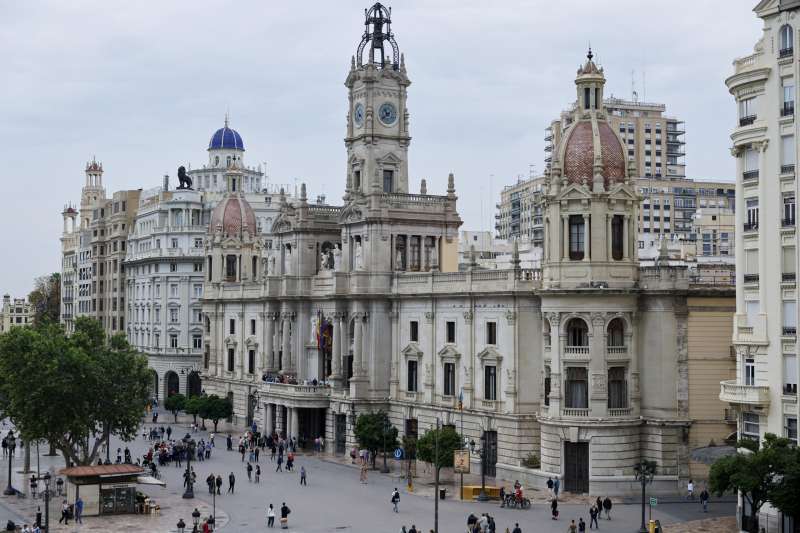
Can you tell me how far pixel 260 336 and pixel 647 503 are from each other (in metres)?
46.1

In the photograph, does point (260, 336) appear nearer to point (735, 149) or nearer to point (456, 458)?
point (456, 458)

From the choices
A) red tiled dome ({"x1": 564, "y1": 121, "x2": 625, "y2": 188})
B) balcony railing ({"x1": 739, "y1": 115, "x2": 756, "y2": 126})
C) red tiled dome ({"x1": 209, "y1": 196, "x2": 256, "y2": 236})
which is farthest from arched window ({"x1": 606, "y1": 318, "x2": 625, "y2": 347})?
red tiled dome ({"x1": 209, "y1": 196, "x2": 256, "y2": 236})

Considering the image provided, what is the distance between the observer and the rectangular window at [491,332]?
2815 inches

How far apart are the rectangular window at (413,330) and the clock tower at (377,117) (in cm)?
1057

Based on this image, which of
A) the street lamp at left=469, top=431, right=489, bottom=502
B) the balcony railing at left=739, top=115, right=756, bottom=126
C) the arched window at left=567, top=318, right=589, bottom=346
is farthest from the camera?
the arched window at left=567, top=318, right=589, bottom=346

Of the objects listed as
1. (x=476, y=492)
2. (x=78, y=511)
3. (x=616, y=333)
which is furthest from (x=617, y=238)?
(x=78, y=511)

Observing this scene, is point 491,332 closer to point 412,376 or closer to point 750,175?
point 412,376

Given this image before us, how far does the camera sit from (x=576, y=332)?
65250mm

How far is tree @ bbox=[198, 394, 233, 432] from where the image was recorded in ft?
321

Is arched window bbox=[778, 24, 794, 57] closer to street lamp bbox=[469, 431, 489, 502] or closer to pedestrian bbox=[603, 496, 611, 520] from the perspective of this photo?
pedestrian bbox=[603, 496, 611, 520]

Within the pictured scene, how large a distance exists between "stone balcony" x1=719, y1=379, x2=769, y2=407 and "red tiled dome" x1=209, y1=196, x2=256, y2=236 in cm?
6449

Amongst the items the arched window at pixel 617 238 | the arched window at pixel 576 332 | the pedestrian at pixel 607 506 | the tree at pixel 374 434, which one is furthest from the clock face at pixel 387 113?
the pedestrian at pixel 607 506

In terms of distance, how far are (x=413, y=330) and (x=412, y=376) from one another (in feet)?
10.4

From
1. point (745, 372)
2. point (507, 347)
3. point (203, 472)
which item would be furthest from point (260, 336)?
point (745, 372)
